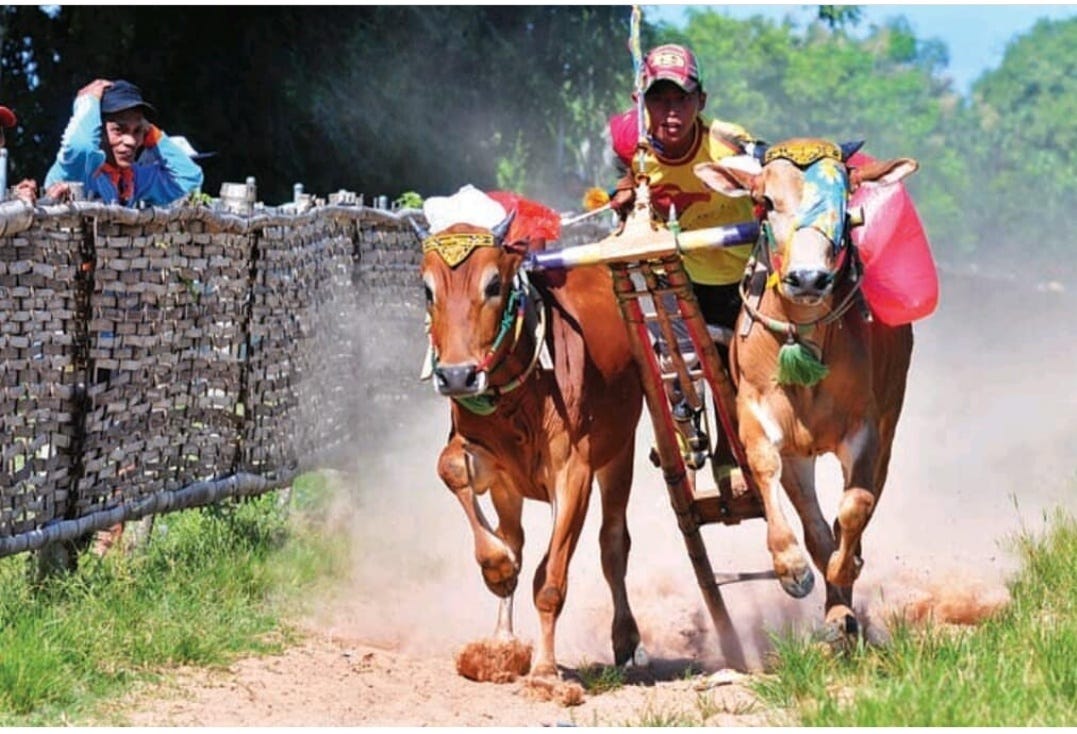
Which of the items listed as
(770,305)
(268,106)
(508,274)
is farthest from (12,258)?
(268,106)

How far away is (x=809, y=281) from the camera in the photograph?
7.45m

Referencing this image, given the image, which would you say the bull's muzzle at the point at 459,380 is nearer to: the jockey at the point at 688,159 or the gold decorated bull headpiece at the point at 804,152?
the jockey at the point at 688,159

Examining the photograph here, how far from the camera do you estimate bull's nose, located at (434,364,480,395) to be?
7660mm

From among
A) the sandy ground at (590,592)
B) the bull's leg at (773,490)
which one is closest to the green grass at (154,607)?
the sandy ground at (590,592)

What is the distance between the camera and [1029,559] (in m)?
9.45

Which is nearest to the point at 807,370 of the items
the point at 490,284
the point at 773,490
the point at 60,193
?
the point at 773,490

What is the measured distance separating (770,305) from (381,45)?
14.8m

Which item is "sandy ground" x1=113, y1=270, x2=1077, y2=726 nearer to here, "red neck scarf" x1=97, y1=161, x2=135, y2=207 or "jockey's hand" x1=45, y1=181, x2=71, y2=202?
"jockey's hand" x1=45, y1=181, x2=71, y2=202

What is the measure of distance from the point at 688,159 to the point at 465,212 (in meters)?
1.20

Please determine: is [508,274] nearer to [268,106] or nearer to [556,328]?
[556,328]

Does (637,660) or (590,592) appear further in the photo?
(590,592)

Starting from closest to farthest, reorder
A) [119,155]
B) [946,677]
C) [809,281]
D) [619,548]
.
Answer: [946,677] < [809,281] < [619,548] < [119,155]

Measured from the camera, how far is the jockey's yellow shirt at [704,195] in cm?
876

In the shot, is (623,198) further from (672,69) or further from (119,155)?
(119,155)
